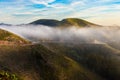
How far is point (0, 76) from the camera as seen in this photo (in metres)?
124

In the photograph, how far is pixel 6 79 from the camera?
127 m

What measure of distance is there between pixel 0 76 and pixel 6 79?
152 inches
